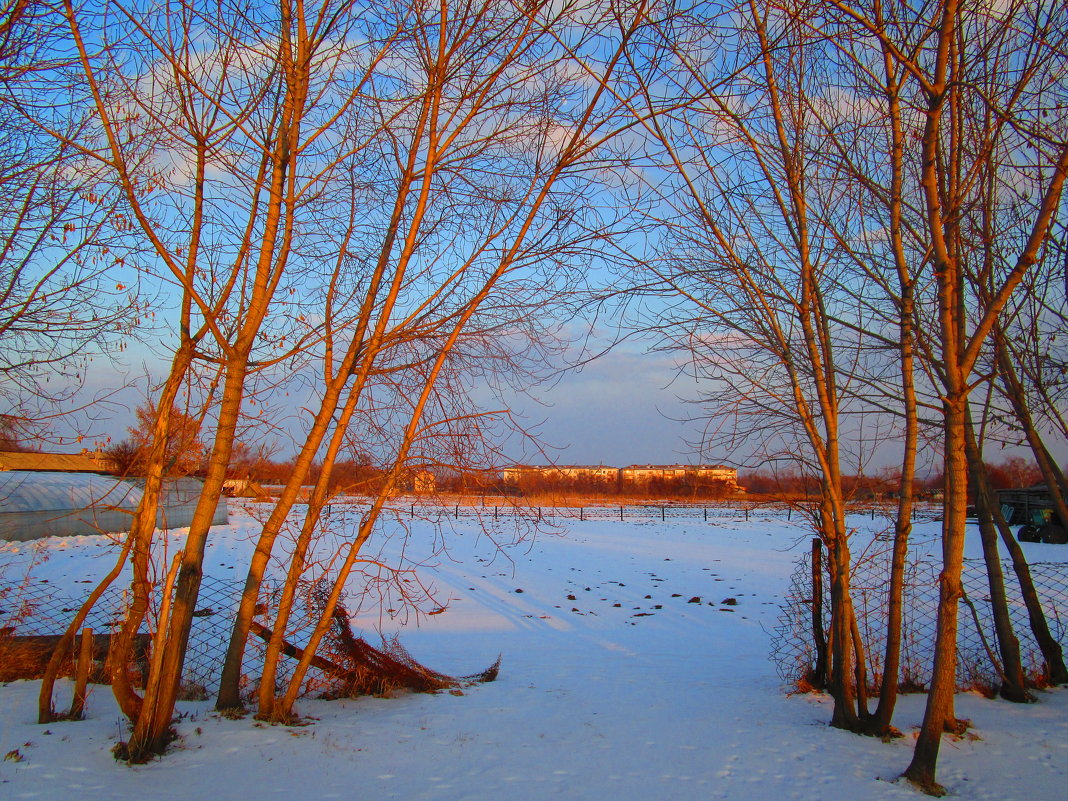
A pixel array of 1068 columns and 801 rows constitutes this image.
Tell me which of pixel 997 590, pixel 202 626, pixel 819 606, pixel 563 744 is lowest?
pixel 202 626

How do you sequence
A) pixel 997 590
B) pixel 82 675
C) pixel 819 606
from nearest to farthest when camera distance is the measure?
1. pixel 82 675
2. pixel 819 606
3. pixel 997 590

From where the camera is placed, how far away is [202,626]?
8.74 meters

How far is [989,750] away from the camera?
15.4 feet

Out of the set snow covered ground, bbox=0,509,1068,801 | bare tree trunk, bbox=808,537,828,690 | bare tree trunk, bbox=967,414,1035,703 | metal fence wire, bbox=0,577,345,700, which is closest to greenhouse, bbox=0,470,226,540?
metal fence wire, bbox=0,577,345,700

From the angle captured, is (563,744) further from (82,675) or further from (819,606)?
(82,675)

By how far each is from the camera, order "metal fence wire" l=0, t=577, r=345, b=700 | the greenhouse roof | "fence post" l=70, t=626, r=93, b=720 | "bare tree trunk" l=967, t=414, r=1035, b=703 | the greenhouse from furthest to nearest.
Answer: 1. the greenhouse roof
2. the greenhouse
3. "bare tree trunk" l=967, t=414, r=1035, b=703
4. "metal fence wire" l=0, t=577, r=345, b=700
5. "fence post" l=70, t=626, r=93, b=720

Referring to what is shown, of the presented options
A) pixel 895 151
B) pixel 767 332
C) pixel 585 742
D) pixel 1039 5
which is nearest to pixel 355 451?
pixel 585 742

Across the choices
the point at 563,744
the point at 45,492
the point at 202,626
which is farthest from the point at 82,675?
the point at 45,492

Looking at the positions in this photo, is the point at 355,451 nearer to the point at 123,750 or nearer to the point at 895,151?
the point at 123,750

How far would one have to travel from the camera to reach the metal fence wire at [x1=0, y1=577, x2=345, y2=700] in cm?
566

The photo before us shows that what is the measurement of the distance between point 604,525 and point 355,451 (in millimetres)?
30478

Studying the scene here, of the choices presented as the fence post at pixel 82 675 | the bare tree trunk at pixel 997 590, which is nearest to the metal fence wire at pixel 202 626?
the fence post at pixel 82 675

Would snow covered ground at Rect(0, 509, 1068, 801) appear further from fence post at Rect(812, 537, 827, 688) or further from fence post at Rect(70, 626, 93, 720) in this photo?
fence post at Rect(812, 537, 827, 688)

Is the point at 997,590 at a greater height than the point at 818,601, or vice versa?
the point at 997,590
